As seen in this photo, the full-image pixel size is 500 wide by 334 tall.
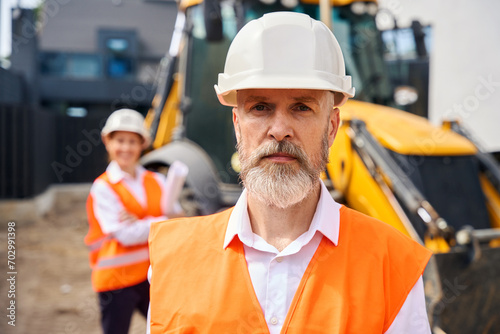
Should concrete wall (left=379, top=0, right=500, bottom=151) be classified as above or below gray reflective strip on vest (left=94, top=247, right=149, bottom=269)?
above

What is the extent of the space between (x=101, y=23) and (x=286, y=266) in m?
21.6

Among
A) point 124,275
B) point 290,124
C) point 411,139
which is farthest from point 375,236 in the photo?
point 411,139

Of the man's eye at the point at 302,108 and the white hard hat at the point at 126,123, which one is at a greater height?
the man's eye at the point at 302,108

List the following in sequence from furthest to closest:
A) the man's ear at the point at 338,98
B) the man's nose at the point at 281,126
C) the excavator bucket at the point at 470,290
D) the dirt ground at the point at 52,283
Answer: the dirt ground at the point at 52,283
the excavator bucket at the point at 470,290
the man's ear at the point at 338,98
the man's nose at the point at 281,126

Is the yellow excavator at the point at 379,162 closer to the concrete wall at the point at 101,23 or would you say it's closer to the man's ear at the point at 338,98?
the man's ear at the point at 338,98

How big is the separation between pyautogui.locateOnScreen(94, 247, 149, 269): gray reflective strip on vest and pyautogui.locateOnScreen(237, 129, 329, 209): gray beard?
1.76m

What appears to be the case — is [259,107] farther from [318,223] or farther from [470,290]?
[470,290]

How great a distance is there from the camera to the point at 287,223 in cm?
151

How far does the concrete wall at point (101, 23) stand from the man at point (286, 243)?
20177mm

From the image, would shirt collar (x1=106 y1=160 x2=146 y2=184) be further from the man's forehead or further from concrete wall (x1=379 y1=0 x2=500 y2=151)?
concrete wall (x1=379 y1=0 x2=500 y2=151)

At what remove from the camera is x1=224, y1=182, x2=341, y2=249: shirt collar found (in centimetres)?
144

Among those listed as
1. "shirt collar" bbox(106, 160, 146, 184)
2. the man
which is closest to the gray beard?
the man

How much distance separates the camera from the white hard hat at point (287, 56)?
1.39m

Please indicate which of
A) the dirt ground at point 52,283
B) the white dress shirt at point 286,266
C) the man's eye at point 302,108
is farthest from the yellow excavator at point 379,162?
the man's eye at point 302,108
